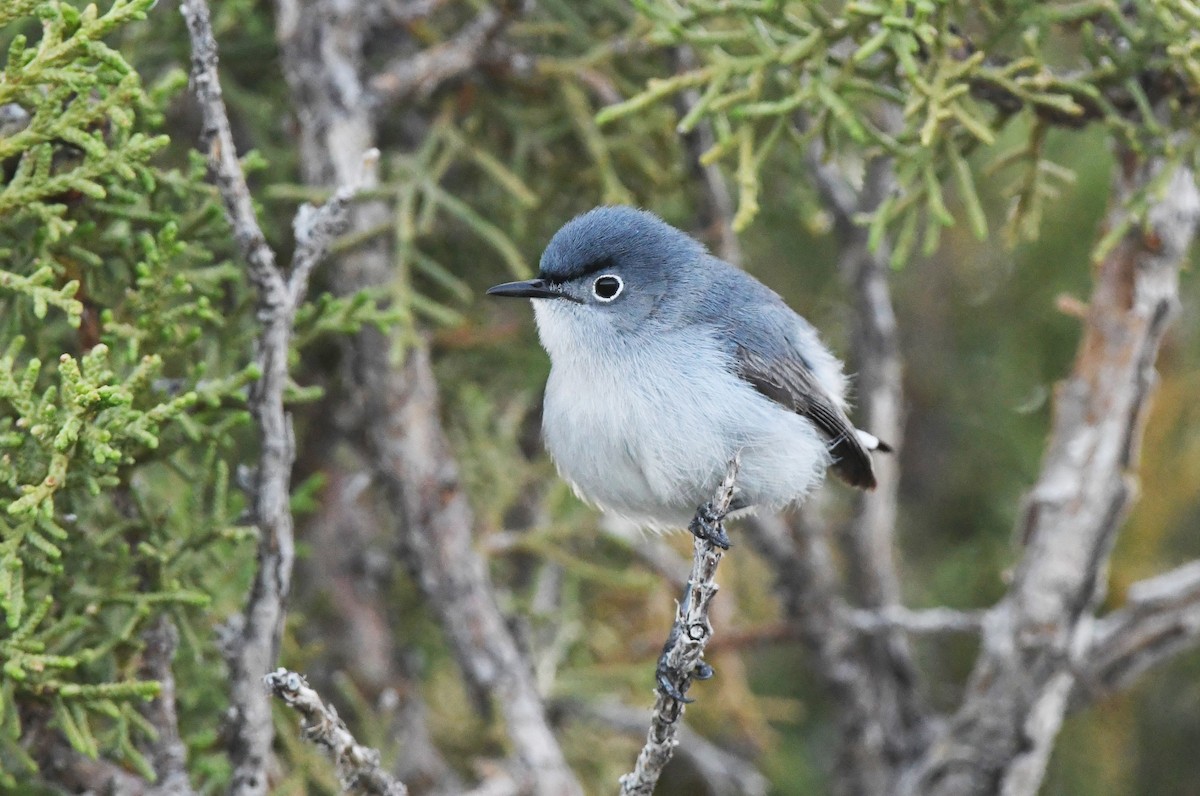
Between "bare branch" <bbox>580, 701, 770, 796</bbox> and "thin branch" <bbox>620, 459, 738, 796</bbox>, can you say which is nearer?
"thin branch" <bbox>620, 459, 738, 796</bbox>

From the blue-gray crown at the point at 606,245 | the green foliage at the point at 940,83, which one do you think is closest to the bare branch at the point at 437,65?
the green foliage at the point at 940,83

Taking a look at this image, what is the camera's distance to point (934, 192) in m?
3.18

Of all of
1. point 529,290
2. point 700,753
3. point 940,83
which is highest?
point 940,83

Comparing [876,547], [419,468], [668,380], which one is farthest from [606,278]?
[876,547]

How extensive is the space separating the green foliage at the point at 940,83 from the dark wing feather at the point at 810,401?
40 cm

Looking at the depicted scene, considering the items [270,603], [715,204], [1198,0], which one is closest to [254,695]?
[270,603]

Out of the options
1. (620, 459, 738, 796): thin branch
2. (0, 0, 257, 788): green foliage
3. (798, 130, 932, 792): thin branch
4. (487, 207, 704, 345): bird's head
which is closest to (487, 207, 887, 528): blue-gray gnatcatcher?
(487, 207, 704, 345): bird's head

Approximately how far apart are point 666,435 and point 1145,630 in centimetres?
187

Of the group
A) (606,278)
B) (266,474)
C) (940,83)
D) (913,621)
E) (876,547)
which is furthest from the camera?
(876,547)

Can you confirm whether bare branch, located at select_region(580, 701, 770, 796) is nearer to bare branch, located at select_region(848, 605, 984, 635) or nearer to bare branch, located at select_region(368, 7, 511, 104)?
bare branch, located at select_region(848, 605, 984, 635)

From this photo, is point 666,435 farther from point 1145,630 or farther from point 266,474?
point 1145,630

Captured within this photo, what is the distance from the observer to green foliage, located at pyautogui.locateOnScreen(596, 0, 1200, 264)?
3.06 meters

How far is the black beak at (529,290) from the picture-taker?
10.7ft

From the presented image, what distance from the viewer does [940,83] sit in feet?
9.96
